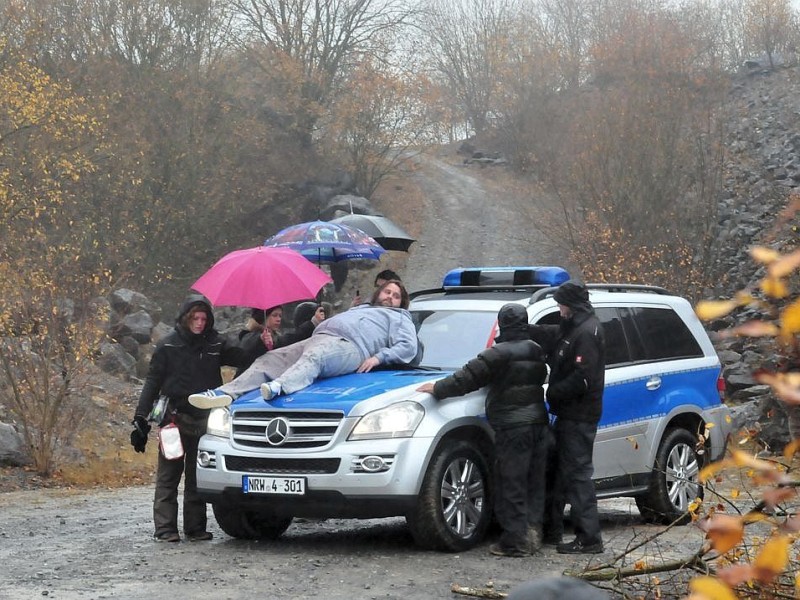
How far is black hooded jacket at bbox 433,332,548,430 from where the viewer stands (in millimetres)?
8562

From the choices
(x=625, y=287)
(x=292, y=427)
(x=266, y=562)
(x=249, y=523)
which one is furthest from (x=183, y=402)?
(x=625, y=287)

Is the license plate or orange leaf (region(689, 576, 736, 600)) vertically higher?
orange leaf (region(689, 576, 736, 600))

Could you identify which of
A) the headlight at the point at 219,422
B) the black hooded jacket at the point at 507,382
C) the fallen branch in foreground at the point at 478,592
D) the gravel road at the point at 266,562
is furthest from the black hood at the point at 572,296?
the headlight at the point at 219,422

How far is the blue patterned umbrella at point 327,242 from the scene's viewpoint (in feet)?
41.4

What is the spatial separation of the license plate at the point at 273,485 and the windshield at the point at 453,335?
158cm

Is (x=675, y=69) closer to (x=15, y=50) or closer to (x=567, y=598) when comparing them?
(x=15, y=50)

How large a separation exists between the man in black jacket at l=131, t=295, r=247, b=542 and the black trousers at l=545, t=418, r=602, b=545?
2.77 metres

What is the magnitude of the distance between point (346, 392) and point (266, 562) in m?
1.30

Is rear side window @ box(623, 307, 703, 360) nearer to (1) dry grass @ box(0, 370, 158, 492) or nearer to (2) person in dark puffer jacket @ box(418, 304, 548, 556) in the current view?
(2) person in dark puffer jacket @ box(418, 304, 548, 556)

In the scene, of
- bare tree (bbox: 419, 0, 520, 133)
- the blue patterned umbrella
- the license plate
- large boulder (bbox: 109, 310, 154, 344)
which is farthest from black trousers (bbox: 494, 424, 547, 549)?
bare tree (bbox: 419, 0, 520, 133)

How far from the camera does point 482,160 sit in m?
59.8

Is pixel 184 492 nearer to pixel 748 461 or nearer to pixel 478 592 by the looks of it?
pixel 478 592

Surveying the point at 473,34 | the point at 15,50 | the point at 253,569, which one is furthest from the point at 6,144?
the point at 473,34

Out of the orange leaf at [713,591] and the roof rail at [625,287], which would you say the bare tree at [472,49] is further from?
the orange leaf at [713,591]
